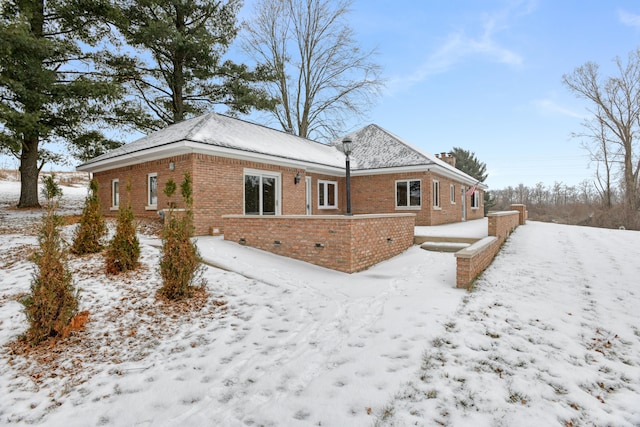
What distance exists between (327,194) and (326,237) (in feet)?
29.6

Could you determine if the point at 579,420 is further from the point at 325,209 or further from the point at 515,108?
the point at 515,108

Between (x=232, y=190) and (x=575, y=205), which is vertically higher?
(x=232, y=190)

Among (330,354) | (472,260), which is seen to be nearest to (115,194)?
(330,354)

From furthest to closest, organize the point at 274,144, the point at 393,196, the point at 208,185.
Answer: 1. the point at 393,196
2. the point at 274,144
3. the point at 208,185

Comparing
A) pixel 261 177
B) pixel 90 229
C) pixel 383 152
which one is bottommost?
pixel 90 229

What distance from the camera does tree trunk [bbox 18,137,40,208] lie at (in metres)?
15.3

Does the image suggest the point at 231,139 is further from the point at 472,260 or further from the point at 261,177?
the point at 472,260

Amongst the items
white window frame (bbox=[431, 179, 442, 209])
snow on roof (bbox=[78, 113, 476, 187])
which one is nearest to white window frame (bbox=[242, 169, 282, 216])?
snow on roof (bbox=[78, 113, 476, 187])

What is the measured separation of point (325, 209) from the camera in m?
15.7

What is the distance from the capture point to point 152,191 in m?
11.9

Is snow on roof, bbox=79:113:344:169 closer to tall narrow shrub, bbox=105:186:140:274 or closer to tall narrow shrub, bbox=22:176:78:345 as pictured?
tall narrow shrub, bbox=105:186:140:274

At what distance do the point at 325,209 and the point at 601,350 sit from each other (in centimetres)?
1248

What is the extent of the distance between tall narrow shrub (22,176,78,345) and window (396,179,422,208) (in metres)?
13.5

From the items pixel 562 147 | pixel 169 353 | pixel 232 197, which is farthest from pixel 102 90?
pixel 562 147
